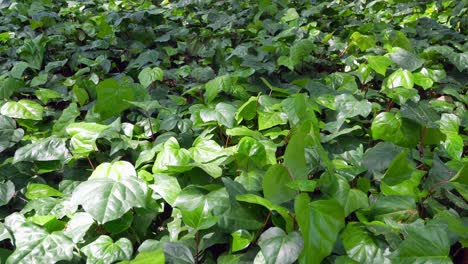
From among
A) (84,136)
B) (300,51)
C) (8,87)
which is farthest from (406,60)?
(8,87)

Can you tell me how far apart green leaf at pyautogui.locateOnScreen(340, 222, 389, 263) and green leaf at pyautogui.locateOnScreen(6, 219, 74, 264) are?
75 cm

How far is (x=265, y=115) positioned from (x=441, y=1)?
2.29 meters

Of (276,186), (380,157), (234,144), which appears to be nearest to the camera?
(276,186)

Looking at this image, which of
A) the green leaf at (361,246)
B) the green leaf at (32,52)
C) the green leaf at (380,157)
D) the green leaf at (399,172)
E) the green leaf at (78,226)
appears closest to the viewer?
the green leaf at (361,246)

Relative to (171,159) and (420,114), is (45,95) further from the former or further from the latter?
(420,114)

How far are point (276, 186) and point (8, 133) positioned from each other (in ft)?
3.77

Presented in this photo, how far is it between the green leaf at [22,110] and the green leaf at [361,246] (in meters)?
1.39

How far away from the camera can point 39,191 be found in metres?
1.44

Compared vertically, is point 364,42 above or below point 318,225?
below

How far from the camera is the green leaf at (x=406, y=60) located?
212cm

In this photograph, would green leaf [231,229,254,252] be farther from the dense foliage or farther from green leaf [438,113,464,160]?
green leaf [438,113,464,160]

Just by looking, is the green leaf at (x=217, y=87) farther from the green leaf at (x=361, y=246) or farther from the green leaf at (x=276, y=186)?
the green leaf at (x=361, y=246)

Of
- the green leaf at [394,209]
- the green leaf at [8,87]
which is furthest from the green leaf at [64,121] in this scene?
the green leaf at [394,209]

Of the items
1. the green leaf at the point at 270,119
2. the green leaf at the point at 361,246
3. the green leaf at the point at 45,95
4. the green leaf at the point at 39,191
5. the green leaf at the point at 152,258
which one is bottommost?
the green leaf at the point at 45,95
